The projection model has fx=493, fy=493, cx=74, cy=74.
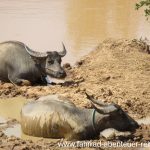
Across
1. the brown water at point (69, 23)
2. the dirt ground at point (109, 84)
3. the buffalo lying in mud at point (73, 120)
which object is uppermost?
the buffalo lying in mud at point (73, 120)

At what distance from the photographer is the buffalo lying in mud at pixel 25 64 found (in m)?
11.4

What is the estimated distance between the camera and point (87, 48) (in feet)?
53.9

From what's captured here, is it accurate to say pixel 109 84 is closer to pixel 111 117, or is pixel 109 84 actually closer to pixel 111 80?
pixel 111 80

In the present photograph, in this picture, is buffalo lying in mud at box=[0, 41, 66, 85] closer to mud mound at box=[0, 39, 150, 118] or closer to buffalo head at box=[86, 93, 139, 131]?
mud mound at box=[0, 39, 150, 118]

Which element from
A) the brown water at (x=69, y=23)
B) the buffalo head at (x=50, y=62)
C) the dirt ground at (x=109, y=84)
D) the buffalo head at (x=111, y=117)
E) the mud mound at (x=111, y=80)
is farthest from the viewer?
the brown water at (x=69, y=23)

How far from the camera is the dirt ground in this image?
837 centimetres

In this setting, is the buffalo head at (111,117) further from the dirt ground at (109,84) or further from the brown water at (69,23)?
the brown water at (69,23)

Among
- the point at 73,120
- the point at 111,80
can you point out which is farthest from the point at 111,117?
the point at 111,80

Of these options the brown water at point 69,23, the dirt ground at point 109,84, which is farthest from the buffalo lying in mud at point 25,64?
the brown water at point 69,23

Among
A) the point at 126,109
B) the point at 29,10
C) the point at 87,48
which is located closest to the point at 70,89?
the point at 126,109

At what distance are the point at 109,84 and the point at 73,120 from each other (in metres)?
3.49

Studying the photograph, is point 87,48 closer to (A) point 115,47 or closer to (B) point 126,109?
(A) point 115,47

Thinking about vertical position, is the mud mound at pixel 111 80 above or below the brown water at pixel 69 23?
above

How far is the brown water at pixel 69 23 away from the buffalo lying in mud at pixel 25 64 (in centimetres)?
290
